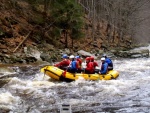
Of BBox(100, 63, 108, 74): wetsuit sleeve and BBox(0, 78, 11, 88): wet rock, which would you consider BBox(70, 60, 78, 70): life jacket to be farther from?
BBox(0, 78, 11, 88): wet rock

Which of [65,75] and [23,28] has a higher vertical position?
[23,28]

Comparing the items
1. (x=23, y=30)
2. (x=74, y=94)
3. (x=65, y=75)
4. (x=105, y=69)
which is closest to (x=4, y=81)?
(x=65, y=75)

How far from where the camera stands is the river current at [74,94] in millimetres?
10141

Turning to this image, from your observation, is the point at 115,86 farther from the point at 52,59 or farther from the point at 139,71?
the point at 52,59

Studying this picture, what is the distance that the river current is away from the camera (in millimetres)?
10141

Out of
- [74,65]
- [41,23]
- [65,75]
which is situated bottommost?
[65,75]

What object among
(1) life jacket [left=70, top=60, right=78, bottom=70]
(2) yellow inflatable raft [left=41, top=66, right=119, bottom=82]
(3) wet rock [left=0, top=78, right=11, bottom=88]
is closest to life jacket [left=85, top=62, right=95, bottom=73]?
(2) yellow inflatable raft [left=41, top=66, right=119, bottom=82]

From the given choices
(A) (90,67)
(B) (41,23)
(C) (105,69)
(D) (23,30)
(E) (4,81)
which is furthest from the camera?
(B) (41,23)

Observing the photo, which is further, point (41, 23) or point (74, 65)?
point (41, 23)

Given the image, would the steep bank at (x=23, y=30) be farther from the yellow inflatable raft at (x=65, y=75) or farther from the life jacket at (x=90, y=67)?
the life jacket at (x=90, y=67)

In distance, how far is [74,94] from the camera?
40.2 feet

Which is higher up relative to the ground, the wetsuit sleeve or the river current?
the wetsuit sleeve

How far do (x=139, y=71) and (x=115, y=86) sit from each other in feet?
17.4

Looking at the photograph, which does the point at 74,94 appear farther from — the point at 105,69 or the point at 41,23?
the point at 41,23
